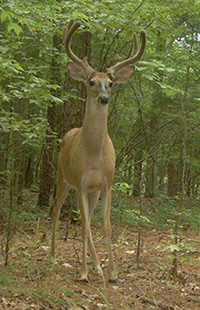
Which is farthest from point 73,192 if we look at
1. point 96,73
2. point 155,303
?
point 155,303

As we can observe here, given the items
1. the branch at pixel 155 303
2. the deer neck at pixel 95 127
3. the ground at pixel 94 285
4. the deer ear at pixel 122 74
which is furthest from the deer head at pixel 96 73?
the branch at pixel 155 303

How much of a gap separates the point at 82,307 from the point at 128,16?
4625 mm

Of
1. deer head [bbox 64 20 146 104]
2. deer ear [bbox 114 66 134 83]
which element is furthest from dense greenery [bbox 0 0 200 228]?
deer ear [bbox 114 66 134 83]

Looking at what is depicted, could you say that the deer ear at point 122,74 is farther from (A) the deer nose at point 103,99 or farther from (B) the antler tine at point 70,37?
(A) the deer nose at point 103,99

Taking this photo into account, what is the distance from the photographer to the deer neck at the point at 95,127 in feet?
17.1

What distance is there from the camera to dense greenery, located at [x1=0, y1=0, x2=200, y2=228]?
5.20 m

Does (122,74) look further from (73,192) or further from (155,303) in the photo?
(73,192)

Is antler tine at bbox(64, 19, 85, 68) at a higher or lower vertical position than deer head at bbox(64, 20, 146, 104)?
higher

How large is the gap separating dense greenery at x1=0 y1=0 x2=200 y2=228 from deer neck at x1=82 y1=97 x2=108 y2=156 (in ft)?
1.36

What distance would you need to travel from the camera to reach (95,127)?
17.3 feet

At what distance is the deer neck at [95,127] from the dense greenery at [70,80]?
42cm

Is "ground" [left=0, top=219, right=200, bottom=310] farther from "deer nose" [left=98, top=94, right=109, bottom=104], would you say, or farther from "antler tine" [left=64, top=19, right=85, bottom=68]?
"antler tine" [left=64, top=19, right=85, bottom=68]

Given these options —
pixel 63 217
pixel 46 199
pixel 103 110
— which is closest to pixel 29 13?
pixel 103 110

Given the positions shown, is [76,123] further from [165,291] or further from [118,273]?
[165,291]
